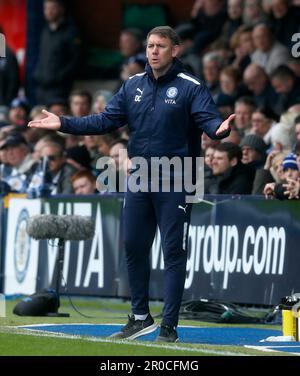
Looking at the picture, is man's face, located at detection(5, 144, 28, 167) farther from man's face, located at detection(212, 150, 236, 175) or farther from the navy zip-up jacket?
the navy zip-up jacket

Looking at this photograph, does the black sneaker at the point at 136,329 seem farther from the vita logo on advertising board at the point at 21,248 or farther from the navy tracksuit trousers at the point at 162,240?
the vita logo on advertising board at the point at 21,248

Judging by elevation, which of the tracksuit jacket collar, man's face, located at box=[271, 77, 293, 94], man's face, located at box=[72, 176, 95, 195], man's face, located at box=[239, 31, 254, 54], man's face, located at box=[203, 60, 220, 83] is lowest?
man's face, located at box=[72, 176, 95, 195]

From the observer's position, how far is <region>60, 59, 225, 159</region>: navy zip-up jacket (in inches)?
436

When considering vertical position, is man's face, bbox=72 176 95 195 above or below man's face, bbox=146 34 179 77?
below

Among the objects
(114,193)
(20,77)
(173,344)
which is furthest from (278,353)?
(20,77)

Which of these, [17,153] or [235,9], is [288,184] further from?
[235,9]

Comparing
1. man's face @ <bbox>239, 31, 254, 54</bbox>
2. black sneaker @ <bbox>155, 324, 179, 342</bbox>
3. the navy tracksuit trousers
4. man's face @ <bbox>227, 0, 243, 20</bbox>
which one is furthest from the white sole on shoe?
man's face @ <bbox>227, 0, 243, 20</bbox>

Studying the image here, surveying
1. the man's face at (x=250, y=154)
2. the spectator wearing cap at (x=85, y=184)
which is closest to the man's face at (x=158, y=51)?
the man's face at (x=250, y=154)

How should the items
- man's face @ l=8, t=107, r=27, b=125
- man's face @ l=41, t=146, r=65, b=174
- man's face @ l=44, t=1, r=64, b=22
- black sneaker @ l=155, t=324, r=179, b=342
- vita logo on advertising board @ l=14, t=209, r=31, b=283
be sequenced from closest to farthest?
1. black sneaker @ l=155, t=324, r=179, b=342
2. vita logo on advertising board @ l=14, t=209, r=31, b=283
3. man's face @ l=41, t=146, r=65, b=174
4. man's face @ l=8, t=107, r=27, b=125
5. man's face @ l=44, t=1, r=64, b=22

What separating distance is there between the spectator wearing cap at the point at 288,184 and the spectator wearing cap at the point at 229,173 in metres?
1.12

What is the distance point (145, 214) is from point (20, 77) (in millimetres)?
13386

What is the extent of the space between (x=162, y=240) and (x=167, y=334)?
80 cm

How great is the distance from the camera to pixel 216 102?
1798 centimetres

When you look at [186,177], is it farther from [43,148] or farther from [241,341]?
[43,148]
